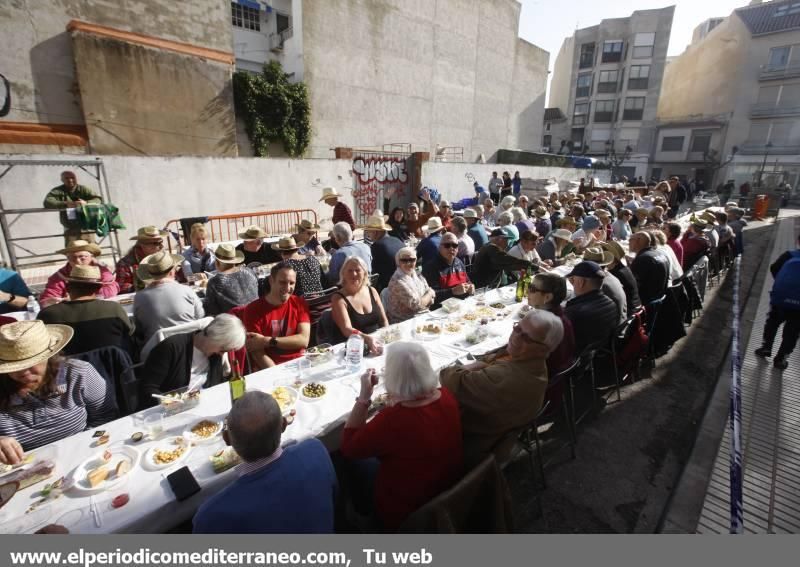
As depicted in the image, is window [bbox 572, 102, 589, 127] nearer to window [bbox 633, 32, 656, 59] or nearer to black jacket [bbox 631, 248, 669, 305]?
window [bbox 633, 32, 656, 59]

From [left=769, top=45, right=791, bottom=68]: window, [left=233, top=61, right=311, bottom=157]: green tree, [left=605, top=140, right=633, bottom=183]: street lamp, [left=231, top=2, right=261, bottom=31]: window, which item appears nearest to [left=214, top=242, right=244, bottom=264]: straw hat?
[left=233, top=61, right=311, bottom=157]: green tree

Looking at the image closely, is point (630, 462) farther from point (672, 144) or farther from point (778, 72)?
point (778, 72)

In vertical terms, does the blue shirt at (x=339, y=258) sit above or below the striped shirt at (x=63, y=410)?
above

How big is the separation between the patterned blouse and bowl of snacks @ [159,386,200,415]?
2.43 meters

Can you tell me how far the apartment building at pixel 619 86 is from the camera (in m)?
39.6

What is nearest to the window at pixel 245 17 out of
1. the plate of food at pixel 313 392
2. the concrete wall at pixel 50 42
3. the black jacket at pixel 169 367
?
the concrete wall at pixel 50 42

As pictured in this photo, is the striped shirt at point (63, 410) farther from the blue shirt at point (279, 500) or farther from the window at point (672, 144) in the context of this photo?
the window at point (672, 144)

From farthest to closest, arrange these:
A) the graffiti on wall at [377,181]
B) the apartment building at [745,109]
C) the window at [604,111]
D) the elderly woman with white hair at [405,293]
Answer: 1. the window at [604,111]
2. the apartment building at [745,109]
3. the graffiti on wall at [377,181]
4. the elderly woman with white hair at [405,293]

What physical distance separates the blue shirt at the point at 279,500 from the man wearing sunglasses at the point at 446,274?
3.67m

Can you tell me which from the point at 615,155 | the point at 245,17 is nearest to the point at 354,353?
the point at 245,17

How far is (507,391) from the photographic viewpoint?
8.02 ft

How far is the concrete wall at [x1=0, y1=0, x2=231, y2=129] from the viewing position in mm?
11930

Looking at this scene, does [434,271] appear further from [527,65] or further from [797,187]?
[797,187]

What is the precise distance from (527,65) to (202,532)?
37233 mm
